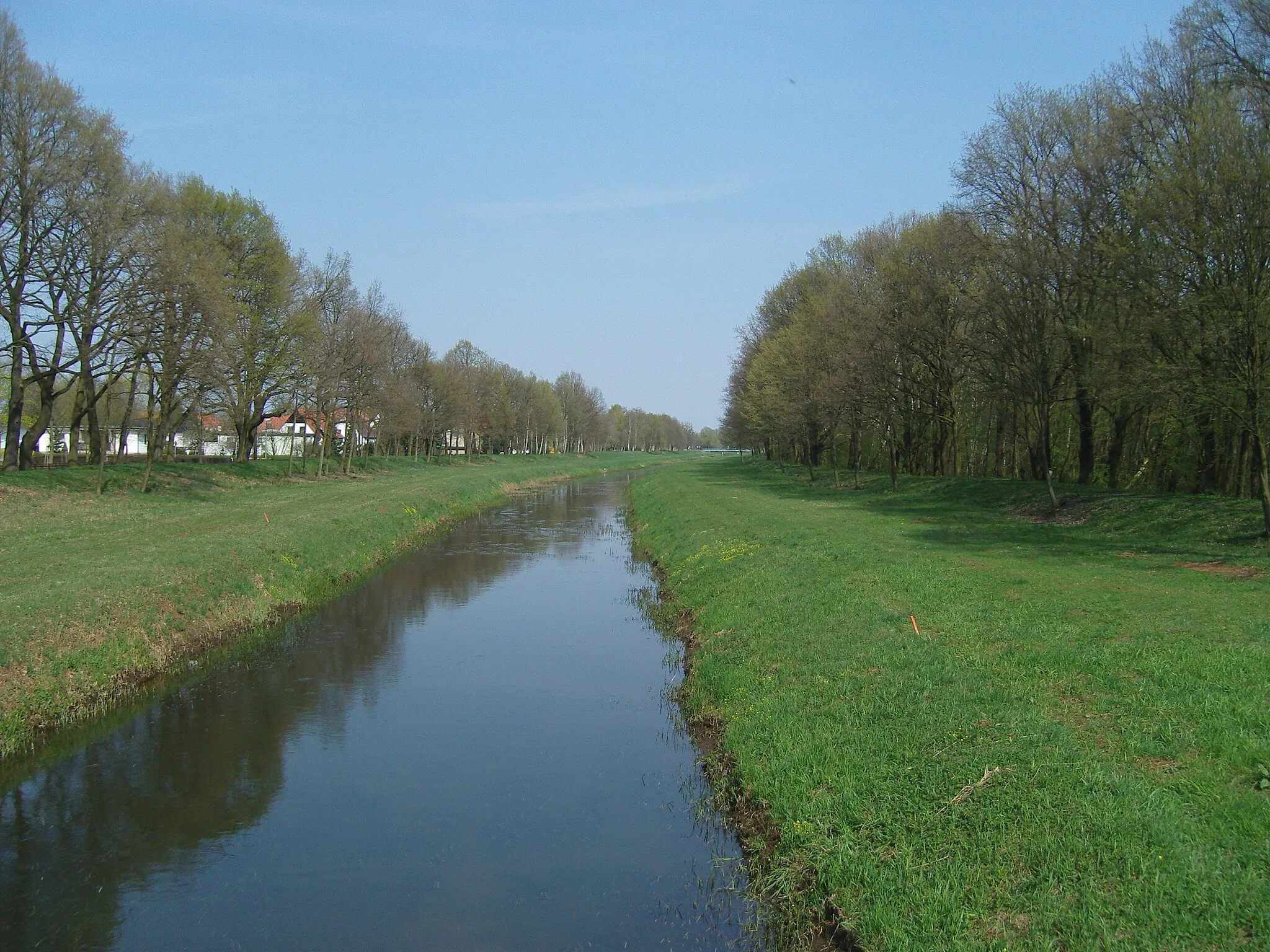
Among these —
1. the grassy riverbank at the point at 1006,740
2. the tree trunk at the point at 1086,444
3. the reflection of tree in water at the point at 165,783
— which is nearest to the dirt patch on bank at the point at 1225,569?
the grassy riverbank at the point at 1006,740

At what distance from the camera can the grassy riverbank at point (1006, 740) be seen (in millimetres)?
5797

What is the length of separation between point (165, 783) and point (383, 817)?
280 centimetres

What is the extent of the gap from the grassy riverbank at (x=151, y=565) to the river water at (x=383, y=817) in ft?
3.51

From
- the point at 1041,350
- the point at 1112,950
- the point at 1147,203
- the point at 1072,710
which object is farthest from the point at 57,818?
the point at 1041,350

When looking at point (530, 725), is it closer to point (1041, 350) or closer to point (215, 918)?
point (215, 918)

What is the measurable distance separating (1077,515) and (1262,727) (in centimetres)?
2127

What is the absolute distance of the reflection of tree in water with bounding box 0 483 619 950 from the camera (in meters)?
7.45

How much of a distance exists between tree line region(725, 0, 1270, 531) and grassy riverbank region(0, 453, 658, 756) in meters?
21.3

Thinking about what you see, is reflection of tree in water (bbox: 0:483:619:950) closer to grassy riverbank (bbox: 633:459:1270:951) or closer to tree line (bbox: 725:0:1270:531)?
grassy riverbank (bbox: 633:459:1270:951)

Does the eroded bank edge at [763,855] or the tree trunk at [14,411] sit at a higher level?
the tree trunk at [14,411]

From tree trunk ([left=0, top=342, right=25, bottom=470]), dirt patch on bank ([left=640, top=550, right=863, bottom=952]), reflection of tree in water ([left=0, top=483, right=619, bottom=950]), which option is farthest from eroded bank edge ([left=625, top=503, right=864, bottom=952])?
tree trunk ([left=0, top=342, right=25, bottom=470])

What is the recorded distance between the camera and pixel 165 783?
389 inches

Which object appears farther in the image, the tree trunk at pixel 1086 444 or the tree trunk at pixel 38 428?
the tree trunk at pixel 38 428

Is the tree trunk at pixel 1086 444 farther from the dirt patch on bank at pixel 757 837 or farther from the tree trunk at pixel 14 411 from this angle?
the tree trunk at pixel 14 411
